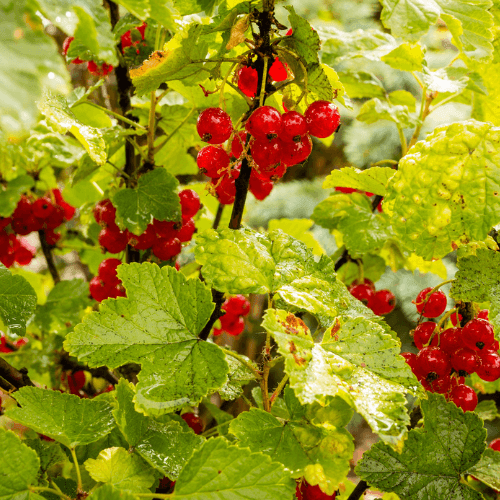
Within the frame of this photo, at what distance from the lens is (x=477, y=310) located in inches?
27.1

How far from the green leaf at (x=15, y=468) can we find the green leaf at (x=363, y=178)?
0.51 metres

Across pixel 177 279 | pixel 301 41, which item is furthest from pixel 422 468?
pixel 301 41

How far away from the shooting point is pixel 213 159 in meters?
0.56

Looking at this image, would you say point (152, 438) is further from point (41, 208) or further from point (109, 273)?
point (41, 208)

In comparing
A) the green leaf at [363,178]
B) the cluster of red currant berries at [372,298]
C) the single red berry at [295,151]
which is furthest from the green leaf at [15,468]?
the cluster of red currant berries at [372,298]

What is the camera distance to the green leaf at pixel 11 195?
0.95 metres

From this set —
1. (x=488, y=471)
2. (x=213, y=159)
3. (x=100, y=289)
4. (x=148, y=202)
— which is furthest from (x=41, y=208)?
(x=488, y=471)

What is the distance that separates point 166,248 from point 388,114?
1.57ft

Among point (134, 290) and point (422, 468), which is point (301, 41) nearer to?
point (134, 290)

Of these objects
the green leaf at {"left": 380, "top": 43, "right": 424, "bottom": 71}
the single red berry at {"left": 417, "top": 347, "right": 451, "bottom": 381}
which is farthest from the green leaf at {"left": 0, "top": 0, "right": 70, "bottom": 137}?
the green leaf at {"left": 380, "top": 43, "right": 424, "bottom": 71}

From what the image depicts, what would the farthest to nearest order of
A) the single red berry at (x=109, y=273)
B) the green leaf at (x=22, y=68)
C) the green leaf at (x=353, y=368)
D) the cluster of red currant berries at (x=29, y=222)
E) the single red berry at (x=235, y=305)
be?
1. the cluster of red currant berries at (x=29, y=222)
2. the single red berry at (x=235, y=305)
3. the single red berry at (x=109, y=273)
4. the green leaf at (x=353, y=368)
5. the green leaf at (x=22, y=68)

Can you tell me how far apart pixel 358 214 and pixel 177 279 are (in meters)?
0.45

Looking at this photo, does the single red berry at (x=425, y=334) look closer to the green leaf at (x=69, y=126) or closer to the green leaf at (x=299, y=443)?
the green leaf at (x=299, y=443)

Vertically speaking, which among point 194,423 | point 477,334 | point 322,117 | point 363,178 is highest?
point 322,117
